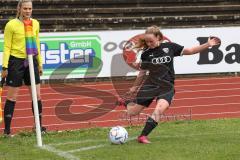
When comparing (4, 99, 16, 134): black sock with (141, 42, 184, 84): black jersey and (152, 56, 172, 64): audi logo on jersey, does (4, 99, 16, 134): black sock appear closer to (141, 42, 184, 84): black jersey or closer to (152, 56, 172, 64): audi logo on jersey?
(141, 42, 184, 84): black jersey

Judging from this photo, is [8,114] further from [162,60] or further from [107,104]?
[107,104]

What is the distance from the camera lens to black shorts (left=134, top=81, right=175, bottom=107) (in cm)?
803

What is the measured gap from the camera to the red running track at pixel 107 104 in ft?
35.9

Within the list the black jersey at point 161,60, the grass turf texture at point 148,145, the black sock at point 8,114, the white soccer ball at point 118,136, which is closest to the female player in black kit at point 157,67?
the black jersey at point 161,60

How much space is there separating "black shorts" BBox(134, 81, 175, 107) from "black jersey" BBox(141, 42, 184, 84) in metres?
0.09

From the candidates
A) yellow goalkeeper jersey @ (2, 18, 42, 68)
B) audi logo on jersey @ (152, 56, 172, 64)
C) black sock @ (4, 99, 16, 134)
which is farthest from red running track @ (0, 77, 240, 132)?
audi logo on jersey @ (152, 56, 172, 64)

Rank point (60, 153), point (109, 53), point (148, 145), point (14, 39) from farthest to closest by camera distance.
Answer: point (109, 53)
point (14, 39)
point (148, 145)
point (60, 153)

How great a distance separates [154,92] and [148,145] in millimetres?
916

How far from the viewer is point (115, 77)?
16.9 m

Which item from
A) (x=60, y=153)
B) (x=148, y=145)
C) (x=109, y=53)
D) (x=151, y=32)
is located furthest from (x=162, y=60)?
(x=109, y=53)

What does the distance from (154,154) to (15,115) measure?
5588mm

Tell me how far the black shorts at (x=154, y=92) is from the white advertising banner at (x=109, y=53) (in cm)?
790

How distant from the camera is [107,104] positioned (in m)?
12.8

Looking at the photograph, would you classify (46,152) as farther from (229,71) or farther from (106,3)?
(106,3)
